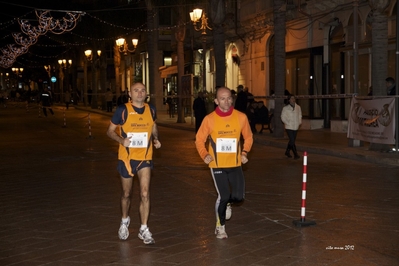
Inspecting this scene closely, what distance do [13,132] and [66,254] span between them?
22556 millimetres

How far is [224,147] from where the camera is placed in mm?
7836

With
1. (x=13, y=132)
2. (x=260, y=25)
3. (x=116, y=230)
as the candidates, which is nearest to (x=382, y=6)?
(x=116, y=230)

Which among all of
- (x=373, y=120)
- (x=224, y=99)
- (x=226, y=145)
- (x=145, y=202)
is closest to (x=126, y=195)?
(x=145, y=202)

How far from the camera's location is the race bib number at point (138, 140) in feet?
25.5

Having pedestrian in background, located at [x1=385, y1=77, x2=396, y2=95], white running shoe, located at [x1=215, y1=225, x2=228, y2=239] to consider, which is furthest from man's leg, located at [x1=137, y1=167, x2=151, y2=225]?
pedestrian in background, located at [x1=385, y1=77, x2=396, y2=95]

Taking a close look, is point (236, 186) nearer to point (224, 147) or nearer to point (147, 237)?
point (224, 147)

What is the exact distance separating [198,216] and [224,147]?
1989mm

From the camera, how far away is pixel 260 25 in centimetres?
3278

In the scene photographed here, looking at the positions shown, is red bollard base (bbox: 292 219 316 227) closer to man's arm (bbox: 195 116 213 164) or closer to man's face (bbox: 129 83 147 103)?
man's arm (bbox: 195 116 213 164)

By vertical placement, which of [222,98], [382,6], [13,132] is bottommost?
[13,132]

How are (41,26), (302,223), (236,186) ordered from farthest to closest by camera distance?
1. (41,26)
2. (302,223)
3. (236,186)

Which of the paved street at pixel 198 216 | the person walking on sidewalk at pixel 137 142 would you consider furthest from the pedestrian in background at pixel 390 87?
the person walking on sidewalk at pixel 137 142

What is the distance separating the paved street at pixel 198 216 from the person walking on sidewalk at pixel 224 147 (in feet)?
1.96

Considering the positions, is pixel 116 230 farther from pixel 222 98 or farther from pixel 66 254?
pixel 222 98
